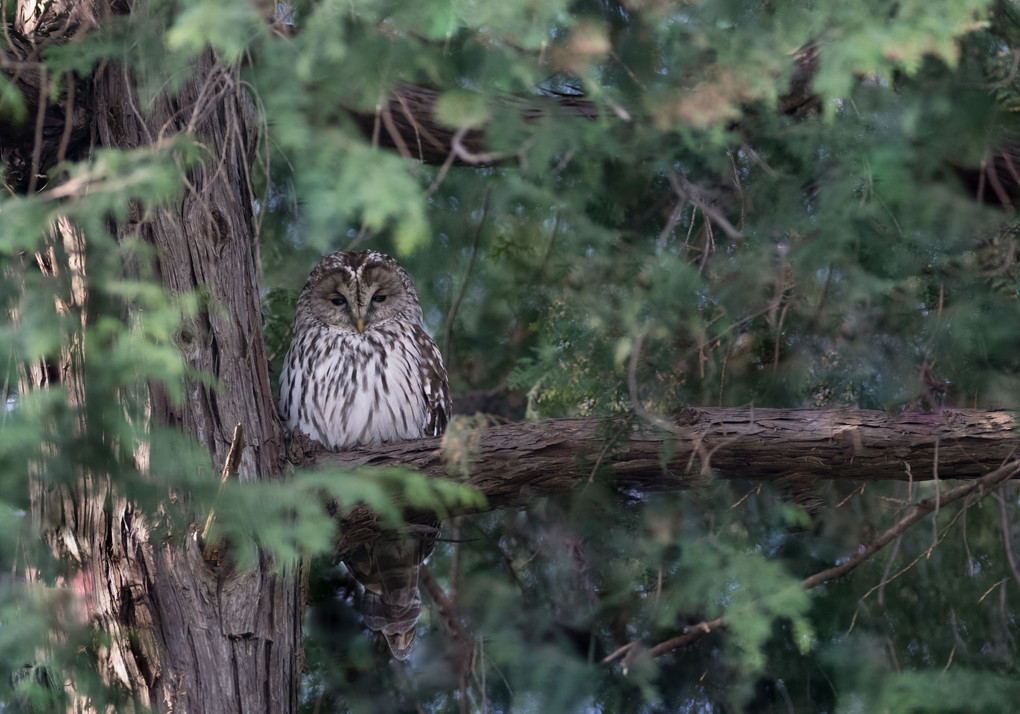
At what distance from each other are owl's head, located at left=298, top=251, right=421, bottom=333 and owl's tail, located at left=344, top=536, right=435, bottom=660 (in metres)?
0.96

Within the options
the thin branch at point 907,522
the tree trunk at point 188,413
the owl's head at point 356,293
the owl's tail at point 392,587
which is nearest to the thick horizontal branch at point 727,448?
the thin branch at point 907,522

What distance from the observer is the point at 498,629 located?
3.96 meters

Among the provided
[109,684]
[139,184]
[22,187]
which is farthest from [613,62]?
[109,684]

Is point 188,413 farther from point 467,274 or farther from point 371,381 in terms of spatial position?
point 467,274

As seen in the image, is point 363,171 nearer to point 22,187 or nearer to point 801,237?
point 22,187

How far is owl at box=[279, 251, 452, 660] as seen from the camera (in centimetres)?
404

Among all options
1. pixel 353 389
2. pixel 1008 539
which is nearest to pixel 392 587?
Answer: pixel 353 389

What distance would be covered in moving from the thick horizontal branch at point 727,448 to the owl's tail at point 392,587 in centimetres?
63

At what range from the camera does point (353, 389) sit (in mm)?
4059

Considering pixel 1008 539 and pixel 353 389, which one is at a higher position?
pixel 353 389

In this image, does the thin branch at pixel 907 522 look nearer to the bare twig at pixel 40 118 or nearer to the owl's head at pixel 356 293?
the owl's head at pixel 356 293

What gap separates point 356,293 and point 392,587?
4.15ft

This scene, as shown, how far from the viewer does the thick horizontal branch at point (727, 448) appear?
3.27 m

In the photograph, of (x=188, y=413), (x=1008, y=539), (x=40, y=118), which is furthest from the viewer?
(x=1008, y=539)
